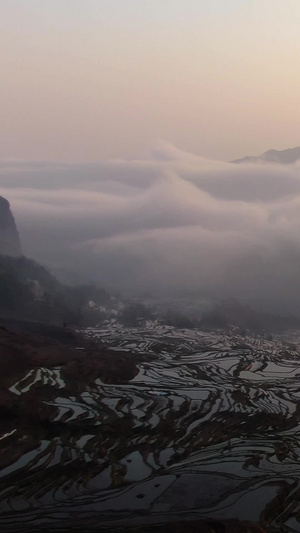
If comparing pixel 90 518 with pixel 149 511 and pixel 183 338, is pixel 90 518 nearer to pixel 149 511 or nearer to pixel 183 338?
pixel 149 511

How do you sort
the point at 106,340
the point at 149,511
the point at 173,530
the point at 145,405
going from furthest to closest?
the point at 106,340 → the point at 145,405 → the point at 149,511 → the point at 173,530

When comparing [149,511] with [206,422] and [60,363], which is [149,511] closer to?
[206,422]

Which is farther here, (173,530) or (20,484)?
(20,484)

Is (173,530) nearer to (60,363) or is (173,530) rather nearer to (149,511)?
(149,511)

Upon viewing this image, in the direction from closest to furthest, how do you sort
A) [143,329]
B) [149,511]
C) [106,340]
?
[149,511] < [106,340] < [143,329]

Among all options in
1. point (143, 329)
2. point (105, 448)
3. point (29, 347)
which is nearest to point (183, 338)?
point (143, 329)

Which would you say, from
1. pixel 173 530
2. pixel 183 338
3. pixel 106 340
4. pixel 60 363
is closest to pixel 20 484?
pixel 173 530

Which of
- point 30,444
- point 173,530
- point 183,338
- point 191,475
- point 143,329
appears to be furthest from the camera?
point 143,329

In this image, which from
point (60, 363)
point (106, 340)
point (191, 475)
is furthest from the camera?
point (106, 340)

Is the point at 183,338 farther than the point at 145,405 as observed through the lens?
Yes
